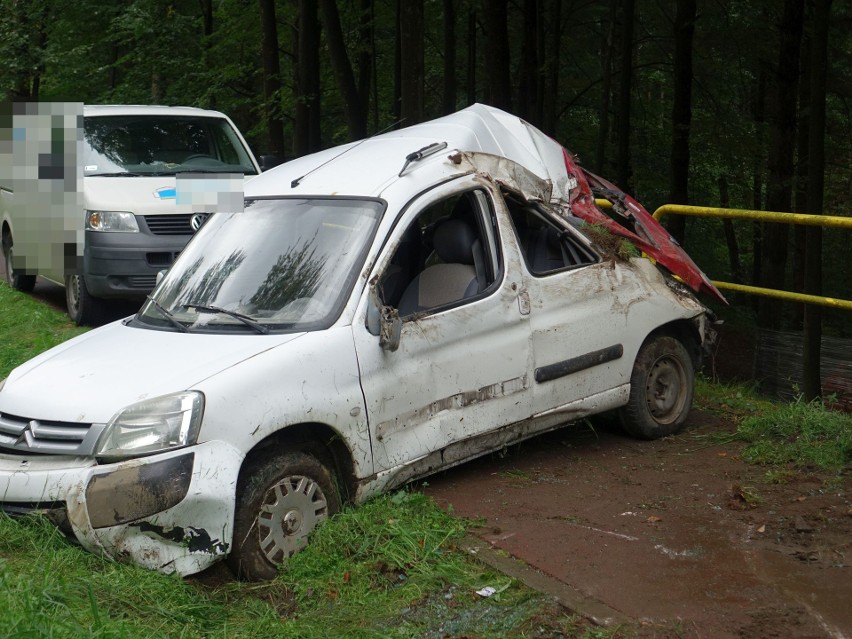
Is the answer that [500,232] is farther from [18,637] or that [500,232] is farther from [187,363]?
[18,637]

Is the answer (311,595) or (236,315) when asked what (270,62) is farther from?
(311,595)

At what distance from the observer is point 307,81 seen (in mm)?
17984

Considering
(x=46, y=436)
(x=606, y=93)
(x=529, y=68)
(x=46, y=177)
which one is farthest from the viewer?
(x=606, y=93)

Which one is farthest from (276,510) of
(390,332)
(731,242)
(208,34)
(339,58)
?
(208,34)

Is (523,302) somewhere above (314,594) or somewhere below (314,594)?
above

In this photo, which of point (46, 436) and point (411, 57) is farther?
point (411, 57)

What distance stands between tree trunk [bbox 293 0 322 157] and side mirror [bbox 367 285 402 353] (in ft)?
42.2

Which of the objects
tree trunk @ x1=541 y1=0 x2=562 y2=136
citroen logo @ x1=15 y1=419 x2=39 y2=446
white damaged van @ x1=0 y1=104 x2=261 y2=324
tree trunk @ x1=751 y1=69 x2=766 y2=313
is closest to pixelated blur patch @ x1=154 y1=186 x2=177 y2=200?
white damaged van @ x1=0 y1=104 x2=261 y2=324

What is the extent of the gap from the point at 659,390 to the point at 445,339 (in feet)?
6.69

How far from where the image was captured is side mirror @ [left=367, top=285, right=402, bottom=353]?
210 inches

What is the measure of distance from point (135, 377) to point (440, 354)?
1595 mm

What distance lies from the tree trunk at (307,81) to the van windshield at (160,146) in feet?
19.7

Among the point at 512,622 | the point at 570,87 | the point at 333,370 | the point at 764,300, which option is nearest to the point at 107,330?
the point at 333,370

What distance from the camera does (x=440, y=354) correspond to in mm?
5656
